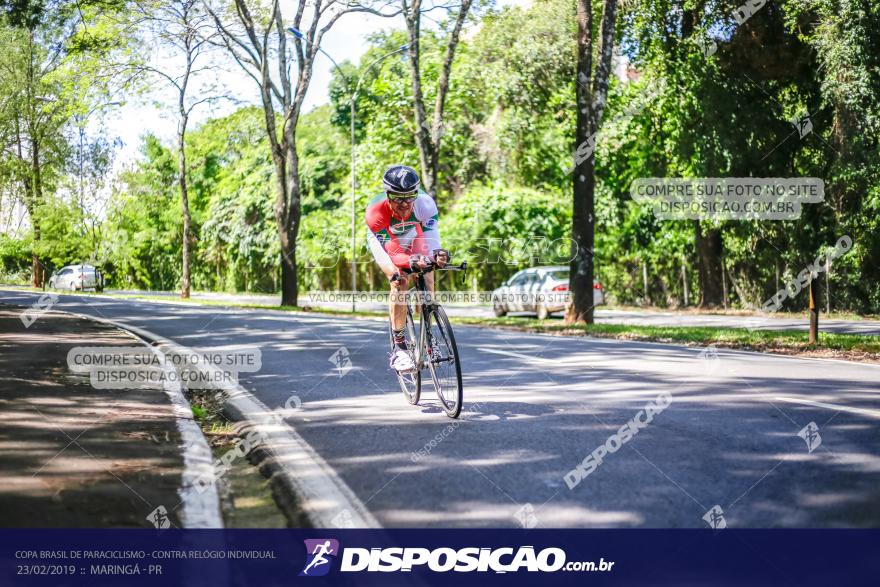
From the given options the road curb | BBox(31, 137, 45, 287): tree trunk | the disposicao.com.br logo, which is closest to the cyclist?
the road curb

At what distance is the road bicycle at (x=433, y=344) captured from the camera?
652 centimetres

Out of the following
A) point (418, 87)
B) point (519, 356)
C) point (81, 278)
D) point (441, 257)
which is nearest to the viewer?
A: point (441, 257)

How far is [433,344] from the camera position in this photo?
22.5 ft

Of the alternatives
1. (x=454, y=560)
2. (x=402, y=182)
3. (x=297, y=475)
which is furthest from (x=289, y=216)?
(x=454, y=560)

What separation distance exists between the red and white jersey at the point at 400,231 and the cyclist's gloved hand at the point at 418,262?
9.7 inches

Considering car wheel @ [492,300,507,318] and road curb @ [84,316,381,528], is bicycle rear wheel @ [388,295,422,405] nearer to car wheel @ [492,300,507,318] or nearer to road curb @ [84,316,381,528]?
road curb @ [84,316,381,528]

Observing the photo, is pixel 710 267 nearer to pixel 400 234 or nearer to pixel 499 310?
pixel 499 310

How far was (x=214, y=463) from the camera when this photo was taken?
5621mm

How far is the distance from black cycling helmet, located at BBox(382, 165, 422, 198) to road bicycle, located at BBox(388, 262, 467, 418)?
2.00 ft

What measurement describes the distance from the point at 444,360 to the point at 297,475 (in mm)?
1981

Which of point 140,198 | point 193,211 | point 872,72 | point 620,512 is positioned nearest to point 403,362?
point 620,512

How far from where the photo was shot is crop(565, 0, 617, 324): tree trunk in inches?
730

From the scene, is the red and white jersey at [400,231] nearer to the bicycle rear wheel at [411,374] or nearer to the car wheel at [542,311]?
the bicycle rear wheel at [411,374]

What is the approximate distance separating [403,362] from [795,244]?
69.1 feet
